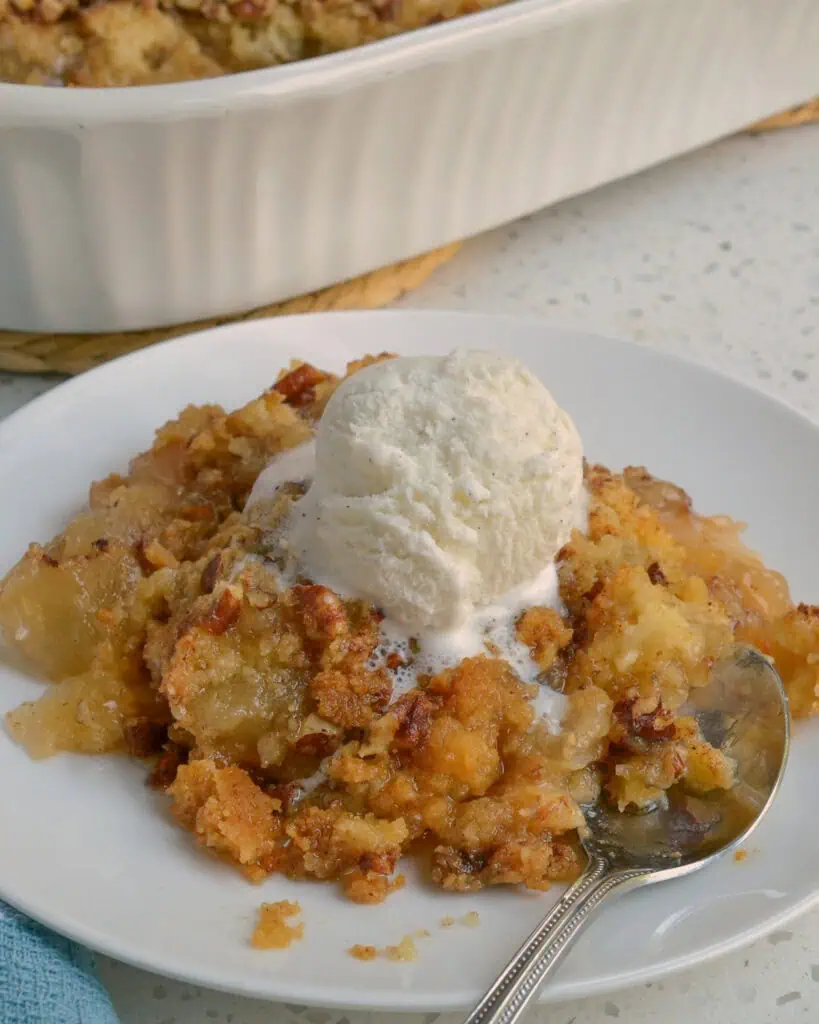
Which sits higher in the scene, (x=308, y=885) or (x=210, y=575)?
(x=210, y=575)

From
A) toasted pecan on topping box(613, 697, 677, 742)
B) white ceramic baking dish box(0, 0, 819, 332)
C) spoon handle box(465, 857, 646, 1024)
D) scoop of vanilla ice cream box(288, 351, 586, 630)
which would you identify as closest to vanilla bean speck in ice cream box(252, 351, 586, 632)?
scoop of vanilla ice cream box(288, 351, 586, 630)

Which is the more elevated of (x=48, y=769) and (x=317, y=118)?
(x=317, y=118)

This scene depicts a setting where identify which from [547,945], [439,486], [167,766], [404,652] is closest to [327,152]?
[439,486]

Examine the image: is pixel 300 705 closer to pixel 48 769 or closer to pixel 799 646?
pixel 48 769

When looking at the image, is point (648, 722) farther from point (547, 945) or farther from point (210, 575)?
point (210, 575)

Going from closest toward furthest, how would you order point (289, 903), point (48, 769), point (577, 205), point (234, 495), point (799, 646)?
point (289, 903)
point (48, 769)
point (799, 646)
point (234, 495)
point (577, 205)

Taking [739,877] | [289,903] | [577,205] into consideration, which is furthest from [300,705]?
[577,205]

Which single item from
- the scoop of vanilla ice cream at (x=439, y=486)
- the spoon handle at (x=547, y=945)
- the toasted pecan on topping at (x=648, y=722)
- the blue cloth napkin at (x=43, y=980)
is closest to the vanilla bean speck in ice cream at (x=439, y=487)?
the scoop of vanilla ice cream at (x=439, y=486)
